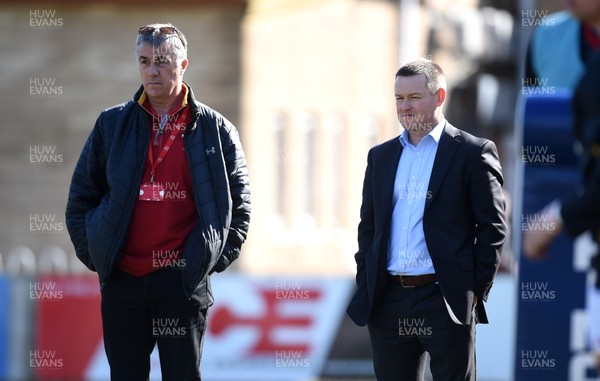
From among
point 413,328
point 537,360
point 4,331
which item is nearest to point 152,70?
point 413,328

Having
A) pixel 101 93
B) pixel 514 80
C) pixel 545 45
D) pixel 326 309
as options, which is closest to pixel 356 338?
pixel 326 309

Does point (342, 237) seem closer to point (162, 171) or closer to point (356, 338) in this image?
point (356, 338)

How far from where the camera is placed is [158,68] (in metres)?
5.61

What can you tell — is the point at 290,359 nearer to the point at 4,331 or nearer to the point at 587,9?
the point at 4,331

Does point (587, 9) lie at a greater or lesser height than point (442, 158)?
greater

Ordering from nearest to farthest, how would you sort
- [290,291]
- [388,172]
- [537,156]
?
[388,172]
[537,156]
[290,291]

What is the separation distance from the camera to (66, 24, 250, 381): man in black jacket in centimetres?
559

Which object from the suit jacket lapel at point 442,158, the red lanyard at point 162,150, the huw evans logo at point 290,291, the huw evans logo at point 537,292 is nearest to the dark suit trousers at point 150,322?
the red lanyard at point 162,150

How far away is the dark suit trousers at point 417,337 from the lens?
5.59 meters

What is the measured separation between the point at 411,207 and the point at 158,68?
128 cm

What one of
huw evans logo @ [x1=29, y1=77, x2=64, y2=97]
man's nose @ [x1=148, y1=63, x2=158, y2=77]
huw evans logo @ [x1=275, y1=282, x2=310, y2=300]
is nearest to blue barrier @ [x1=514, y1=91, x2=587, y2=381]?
man's nose @ [x1=148, y1=63, x2=158, y2=77]

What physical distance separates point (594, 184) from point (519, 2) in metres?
25.1

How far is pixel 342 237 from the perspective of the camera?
69.5 feet

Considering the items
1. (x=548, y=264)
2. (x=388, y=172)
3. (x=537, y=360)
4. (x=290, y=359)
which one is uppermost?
(x=388, y=172)
